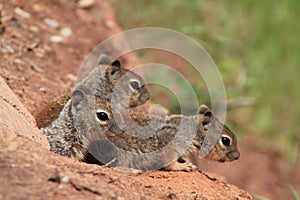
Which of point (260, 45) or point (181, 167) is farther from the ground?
point (260, 45)

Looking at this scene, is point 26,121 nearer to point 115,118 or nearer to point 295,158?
point 115,118

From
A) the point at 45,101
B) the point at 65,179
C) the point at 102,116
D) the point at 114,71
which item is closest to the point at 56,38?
the point at 114,71

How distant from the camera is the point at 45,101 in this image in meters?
6.16

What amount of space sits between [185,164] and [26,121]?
140 centimetres

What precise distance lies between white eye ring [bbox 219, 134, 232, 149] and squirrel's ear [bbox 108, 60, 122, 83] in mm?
1319

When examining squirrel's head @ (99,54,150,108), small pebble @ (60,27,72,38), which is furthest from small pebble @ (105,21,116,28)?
squirrel's head @ (99,54,150,108)

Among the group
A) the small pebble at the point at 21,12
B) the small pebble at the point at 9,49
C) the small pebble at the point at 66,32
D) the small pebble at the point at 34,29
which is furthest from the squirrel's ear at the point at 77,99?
the small pebble at the point at 66,32

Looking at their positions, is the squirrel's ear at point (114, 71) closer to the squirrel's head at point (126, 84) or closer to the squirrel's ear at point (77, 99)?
the squirrel's head at point (126, 84)

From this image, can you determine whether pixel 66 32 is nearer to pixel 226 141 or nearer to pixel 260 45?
pixel 226 141

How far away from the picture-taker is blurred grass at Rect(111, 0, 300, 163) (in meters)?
9.70

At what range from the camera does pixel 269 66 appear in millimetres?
10016

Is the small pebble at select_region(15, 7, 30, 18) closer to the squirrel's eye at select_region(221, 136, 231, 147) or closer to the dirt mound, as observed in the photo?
the dirt mound

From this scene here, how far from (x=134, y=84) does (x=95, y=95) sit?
1.12 meters

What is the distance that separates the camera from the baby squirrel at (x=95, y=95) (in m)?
5.27
